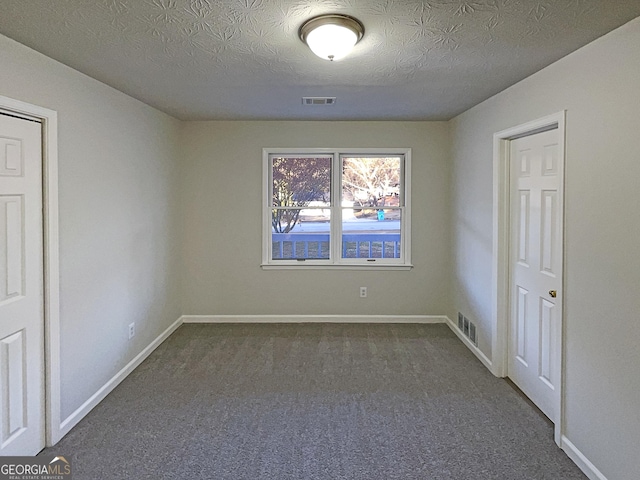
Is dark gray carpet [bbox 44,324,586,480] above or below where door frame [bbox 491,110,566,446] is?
below

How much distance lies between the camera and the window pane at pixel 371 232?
5.29 metres

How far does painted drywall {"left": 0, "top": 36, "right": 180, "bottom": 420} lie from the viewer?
2748 millimetres

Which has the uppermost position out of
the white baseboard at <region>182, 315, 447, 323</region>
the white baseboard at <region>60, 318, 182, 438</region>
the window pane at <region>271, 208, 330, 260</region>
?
the window pane at <region>271, 208, 330, 260</region>

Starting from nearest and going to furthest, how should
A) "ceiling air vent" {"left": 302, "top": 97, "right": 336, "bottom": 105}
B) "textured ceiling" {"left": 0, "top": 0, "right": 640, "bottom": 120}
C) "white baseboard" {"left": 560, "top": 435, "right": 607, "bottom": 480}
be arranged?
"textured ceiling" {"left": 0, "top": 0, "right": 640, "bottom": 120} < "white baseboard" {"left": 560, "top": 435, "right": 607, "bottom": 480} < "ceiling air vent" {"left": 302, "top": 97, "right": 336, "bottom": 105}

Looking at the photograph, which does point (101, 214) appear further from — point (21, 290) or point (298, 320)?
point (298, 320)

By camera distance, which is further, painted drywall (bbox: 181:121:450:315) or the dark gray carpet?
painted drywall (bbox: 181:121:450:315)

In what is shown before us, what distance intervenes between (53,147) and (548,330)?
11.1 ft

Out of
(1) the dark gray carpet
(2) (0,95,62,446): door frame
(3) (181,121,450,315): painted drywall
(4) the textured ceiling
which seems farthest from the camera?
(3) (181,121,450,315): painted drywall

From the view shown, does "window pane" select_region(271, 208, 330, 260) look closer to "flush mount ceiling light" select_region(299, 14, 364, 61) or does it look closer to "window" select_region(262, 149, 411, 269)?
"window" select_region(262, 149, 411, 269)

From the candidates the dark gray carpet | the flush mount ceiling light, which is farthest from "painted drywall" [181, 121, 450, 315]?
the flush mount ceiling light

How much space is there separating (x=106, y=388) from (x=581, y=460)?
10.4 feet

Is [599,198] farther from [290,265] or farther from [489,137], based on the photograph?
[290,265]

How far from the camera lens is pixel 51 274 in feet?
8.73

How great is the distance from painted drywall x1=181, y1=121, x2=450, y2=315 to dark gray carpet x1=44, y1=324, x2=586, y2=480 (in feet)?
2.91
